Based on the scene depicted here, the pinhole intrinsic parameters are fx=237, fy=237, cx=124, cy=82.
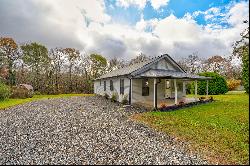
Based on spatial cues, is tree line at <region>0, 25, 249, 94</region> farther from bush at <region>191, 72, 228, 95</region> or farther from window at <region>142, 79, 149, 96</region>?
window at <region>142, 79, 149, 96</region>

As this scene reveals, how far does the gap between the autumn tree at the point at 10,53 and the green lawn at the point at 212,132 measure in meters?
34.4

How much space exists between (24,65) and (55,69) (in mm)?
5926

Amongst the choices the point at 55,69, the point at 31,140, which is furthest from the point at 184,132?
the point at 55,69

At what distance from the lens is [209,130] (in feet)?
36.5

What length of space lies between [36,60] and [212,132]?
136 feet

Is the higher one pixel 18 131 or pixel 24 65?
pixel 24 65

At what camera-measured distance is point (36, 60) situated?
4581cm

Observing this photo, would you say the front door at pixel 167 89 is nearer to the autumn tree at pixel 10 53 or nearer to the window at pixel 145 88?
the window at pixel 145 88

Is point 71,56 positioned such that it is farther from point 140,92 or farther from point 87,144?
point 87,144

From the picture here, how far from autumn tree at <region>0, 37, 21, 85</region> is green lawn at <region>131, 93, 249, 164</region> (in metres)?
34.4

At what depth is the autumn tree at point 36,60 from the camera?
4512 cm

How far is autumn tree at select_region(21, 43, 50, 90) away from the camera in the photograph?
45125mm

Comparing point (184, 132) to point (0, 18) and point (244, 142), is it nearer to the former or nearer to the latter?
point (244, 142)

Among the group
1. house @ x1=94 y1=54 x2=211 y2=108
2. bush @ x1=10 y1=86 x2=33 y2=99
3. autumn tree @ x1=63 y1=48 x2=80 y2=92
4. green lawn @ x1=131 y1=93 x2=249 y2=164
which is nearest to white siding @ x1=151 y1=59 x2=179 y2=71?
house @ x1=94 y1=54 x2=211 y2=108
